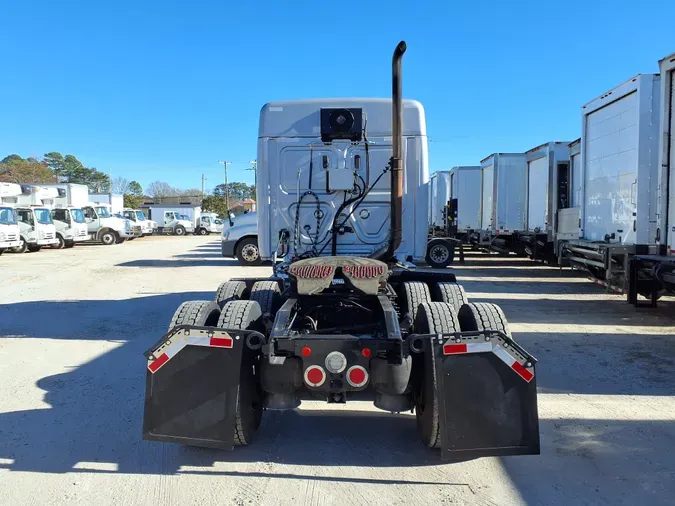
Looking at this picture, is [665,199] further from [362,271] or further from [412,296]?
[362,271]

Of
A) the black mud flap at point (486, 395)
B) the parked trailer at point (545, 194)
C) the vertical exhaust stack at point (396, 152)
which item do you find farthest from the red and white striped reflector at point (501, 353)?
the parked trailer at point (545, 194)

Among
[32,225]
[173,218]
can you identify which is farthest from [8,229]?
[173,218]

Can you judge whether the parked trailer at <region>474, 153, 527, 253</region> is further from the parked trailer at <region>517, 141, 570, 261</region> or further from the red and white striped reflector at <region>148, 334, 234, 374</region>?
the red and white striped reflector at <region>148, 334, 234, 374</region>

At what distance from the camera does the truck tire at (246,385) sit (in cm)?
369

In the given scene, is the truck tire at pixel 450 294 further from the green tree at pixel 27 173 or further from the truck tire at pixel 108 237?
the green tree at pixel 27 173

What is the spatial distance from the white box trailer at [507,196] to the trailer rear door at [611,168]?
21.0 ft

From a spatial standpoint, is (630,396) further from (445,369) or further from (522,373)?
(445,369)

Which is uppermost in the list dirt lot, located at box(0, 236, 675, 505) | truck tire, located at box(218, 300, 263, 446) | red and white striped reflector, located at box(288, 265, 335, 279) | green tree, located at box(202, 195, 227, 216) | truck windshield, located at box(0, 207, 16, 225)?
green tree, located at box(202, 195, 227, 216)

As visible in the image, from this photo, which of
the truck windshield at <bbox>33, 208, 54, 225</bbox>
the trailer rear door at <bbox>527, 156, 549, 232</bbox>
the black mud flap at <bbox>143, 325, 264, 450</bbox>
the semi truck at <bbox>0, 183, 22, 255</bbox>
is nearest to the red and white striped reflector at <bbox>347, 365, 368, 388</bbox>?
the black mud flap at <bbox>143, 325, 264, 450</bbox>

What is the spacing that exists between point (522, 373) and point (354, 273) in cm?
151

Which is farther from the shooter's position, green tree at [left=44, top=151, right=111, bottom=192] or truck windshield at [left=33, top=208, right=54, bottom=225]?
green tree at [left=44, top=151, right=111, bottom=192]

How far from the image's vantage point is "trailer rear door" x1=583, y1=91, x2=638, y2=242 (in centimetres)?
876

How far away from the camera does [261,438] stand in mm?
4199

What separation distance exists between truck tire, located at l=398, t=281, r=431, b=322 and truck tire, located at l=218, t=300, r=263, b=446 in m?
1.60
